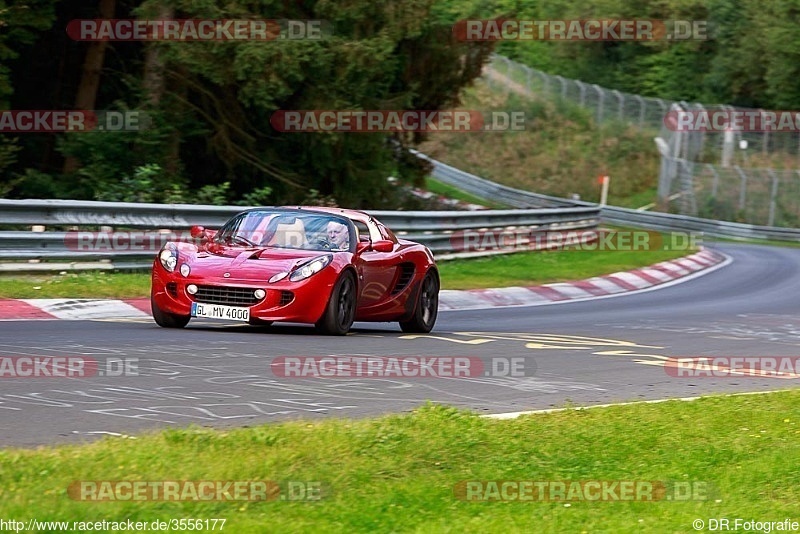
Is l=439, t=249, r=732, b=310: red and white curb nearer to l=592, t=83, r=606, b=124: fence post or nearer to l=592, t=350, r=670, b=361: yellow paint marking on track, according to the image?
l=592, t=350, r=670, b=361: yellow paint marking on track

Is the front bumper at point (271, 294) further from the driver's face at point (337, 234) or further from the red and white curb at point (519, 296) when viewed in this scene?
the red and white curb at point (519, 296)

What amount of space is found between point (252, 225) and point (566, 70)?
66966 mm

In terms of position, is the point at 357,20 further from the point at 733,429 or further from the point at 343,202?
the point at 733,429

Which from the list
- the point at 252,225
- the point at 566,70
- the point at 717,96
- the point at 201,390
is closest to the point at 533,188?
the point at 717,96

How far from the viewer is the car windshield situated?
502 inches

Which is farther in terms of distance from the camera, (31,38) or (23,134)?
(23,134)

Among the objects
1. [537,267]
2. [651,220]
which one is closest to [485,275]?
[537,267]

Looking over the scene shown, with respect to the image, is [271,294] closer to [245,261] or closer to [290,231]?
[245,261]

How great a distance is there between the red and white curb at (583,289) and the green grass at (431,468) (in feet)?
35.5

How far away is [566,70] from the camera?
78.1 metres

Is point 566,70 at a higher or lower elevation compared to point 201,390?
higher

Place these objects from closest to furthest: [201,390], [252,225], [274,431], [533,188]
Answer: [274,431] → [201,390] → [252,225] → [533,188]

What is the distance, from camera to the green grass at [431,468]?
512 centimetres

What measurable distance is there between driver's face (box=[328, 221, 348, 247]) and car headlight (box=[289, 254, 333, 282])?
0.65 m
